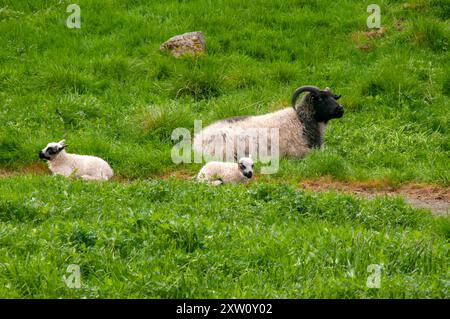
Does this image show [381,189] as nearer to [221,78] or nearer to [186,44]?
[221,78]

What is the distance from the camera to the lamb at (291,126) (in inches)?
530

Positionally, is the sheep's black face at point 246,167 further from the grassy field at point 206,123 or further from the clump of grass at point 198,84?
the clump of grass at point 198,84

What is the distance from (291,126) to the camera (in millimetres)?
14148

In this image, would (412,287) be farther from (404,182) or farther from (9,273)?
(404,182)

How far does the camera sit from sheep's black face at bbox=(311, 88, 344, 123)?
14.2m

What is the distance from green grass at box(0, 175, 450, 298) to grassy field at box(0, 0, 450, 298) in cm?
2

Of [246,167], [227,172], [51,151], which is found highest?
[51,151]

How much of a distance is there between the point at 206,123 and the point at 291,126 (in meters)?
1.54

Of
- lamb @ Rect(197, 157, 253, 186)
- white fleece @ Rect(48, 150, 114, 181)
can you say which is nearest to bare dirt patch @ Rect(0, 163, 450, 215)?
lamb @ Rect(197, 157, 253, 186)

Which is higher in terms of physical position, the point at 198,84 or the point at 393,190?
the point at 198,84

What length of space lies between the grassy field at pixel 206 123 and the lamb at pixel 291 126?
407 mm

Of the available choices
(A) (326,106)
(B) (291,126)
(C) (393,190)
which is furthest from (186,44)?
(C) (393,190)

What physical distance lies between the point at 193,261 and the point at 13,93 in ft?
30.8

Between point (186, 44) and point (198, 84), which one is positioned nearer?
point (198, 84)
